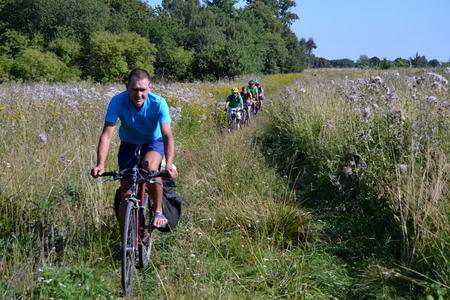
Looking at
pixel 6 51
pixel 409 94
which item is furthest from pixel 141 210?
pixel 6 51

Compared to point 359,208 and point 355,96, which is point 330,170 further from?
point 355,96

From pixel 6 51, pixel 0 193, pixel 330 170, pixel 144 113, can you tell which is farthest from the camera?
pixel 6 51

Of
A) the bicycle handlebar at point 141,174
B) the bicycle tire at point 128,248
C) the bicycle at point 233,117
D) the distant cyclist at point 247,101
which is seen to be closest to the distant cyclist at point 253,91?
the distant cyclist at point 247,101

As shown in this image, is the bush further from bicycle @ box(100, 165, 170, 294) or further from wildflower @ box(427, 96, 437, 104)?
wildflower @ box(427, 96, 437, 104)

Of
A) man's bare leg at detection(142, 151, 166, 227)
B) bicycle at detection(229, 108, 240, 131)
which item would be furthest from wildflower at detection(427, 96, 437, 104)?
bicycle at detection(229, 108, 240, 131)

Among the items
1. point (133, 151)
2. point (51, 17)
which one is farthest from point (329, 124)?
point (51, 17)

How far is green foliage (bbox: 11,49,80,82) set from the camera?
47.0 m

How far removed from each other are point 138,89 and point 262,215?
194 centimetres

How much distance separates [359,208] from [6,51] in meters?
55.8

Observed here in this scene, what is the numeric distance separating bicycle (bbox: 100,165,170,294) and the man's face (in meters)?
0.63

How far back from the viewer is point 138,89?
501 cm

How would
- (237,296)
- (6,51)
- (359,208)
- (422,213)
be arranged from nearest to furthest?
1. (237,296)
2. (422,213)
3. (359,208)
4. (6,51)

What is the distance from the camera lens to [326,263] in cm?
507

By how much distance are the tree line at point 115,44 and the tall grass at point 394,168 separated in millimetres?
31347
